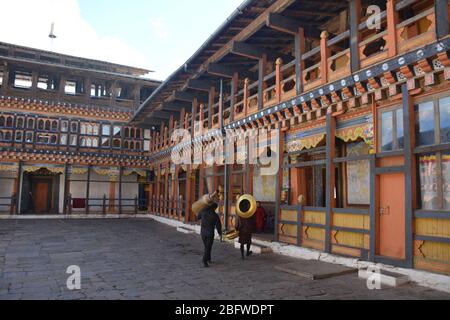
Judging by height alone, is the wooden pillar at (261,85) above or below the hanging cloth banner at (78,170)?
above

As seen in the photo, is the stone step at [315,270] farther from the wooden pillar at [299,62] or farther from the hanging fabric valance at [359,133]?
the wooden pillar at [299,62]

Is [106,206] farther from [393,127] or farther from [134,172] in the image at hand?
[393,127]

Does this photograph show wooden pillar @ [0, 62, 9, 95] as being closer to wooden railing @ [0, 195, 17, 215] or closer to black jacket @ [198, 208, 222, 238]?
wooden railing @ [0, 195, 17, 215]

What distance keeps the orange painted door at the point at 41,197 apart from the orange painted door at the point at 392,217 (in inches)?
786

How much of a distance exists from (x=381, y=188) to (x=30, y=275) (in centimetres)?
614

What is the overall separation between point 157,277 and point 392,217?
406 cm

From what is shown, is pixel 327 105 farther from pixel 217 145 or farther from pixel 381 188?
pixel 217 145

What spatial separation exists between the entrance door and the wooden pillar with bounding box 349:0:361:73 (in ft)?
65.1

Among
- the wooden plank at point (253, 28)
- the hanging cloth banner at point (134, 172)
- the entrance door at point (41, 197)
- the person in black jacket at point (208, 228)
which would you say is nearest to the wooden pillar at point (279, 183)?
the person in black jacket at point (208, 228)

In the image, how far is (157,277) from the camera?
585 cm

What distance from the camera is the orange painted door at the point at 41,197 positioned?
20.7 m
